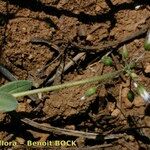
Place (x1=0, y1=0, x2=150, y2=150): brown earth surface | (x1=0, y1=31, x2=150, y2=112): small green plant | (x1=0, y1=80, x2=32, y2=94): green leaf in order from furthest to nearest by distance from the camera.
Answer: (x1=0, y1=0, x2=150, y2=150): brown earth surface < (x1=0, y1=80, x2=32, y2=94): green leaf < (x1=0, y1=31, x2=150, y2=112): small green plant

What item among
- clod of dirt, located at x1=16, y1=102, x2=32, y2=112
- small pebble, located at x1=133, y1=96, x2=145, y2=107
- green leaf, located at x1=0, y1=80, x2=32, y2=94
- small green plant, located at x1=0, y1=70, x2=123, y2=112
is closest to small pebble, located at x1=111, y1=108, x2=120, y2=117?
small pebble, located at x1=133, y1=96, x2=145, y2=107

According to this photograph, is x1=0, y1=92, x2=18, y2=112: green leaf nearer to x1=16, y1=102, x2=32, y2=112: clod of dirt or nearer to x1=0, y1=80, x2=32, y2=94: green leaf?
x1=0, y1=80, x2=32, y2=94: green leaf

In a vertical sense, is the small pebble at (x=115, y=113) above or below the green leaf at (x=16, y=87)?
below

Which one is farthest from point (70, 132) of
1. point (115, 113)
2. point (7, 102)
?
point (7, 102)

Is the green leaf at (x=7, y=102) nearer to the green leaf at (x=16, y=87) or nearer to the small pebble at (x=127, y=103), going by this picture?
the green leaf at (x=16, y=87)

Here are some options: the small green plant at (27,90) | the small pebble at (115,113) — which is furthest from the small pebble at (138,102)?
the small green plant at (27,90)

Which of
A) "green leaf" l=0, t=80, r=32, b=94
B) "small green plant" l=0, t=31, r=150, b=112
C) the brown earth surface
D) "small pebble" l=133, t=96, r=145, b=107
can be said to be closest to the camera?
"small green plant" l=0, t=31, r=150, b=112

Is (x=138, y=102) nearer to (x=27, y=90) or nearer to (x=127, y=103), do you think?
(x=127, y=103)
